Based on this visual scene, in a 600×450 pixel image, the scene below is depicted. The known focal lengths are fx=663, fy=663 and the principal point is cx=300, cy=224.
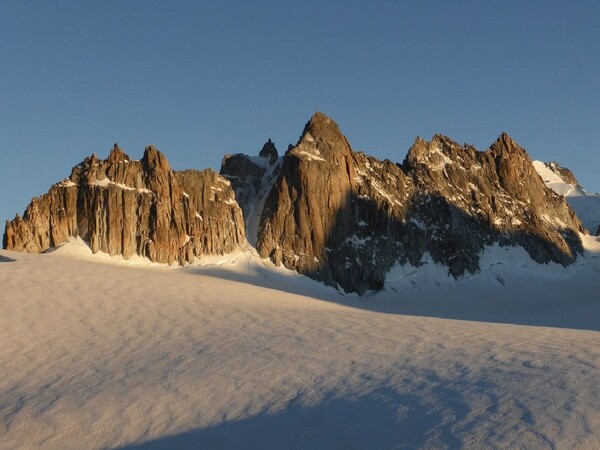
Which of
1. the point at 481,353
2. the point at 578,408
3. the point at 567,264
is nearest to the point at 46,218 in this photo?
the point at 481,353

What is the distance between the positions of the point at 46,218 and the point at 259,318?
3442 centimetres

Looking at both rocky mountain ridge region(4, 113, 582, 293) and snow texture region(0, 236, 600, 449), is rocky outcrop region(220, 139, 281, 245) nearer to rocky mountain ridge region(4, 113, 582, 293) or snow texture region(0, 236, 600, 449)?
rocky mountain ridge region(4, 113, 582, 293)

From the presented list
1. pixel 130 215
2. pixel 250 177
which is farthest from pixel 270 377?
pixel 250 177

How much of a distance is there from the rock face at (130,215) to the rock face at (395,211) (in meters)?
6.45

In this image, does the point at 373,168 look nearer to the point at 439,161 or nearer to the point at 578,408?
the point at 439,161

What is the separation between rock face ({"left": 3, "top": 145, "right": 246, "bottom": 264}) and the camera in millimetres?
56656

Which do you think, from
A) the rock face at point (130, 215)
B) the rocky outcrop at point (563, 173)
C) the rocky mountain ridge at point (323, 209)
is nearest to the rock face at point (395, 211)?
the rocky mountain ridge at point (323, 209)

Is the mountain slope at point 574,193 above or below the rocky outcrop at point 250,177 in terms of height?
above

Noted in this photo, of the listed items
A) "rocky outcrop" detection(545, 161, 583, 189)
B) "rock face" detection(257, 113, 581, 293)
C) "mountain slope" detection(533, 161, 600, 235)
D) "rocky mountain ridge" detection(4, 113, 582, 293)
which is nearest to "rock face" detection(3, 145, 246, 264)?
"rocky mountain ridge" detection(4, 113, 582, 293)

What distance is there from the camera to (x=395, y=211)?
7662cm

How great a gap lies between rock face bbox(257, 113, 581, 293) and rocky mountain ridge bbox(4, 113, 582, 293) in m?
0.15

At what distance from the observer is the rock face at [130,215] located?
56.7m

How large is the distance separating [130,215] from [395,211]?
1237 inches

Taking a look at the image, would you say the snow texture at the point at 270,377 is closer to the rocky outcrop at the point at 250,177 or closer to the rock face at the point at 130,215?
the rock face at the point at 130,215
